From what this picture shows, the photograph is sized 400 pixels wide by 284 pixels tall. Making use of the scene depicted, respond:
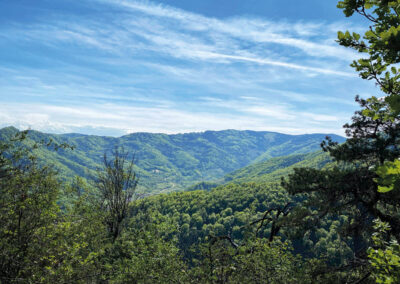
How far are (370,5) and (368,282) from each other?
10.7 meters

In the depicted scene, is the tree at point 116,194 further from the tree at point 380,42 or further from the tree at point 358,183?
the tree at point 380,42

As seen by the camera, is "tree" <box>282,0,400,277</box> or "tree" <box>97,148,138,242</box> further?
"tree" <box>97,148,138,242</box>

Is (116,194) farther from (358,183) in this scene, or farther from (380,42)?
(380,42)

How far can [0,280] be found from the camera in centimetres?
973

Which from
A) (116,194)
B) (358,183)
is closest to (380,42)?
(358,183)

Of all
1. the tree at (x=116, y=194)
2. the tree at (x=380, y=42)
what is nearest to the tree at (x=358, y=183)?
the tree at (x=380, y=42)

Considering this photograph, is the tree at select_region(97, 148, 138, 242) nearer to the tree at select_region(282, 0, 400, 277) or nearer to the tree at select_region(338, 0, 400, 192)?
the tree at select_region(282, 0, 400, 277)

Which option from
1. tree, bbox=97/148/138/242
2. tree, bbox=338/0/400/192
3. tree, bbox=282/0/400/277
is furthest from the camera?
tree, bbox=97/148/138/242

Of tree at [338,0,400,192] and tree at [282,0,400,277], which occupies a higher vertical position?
tree at [338,0,400,192]

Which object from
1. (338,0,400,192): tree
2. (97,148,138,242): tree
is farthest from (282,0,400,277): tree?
(97,148,138,242): tree

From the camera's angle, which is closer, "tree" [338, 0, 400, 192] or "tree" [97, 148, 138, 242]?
"tree" [338, 0, 400, 192]

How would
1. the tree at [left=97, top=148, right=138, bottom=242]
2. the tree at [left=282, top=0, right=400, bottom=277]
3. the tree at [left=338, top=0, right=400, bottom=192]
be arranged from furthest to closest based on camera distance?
the tree at [left=97, top=148, right=138, bottom=242], the tree at [left=282, top=0, right=400, bottom=277], the tree at [left=338, top=0, right=400, bottom=192]

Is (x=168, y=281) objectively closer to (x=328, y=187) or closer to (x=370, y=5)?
(x=328, y=187)

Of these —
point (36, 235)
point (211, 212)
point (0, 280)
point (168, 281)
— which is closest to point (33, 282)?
point (0, 280)
